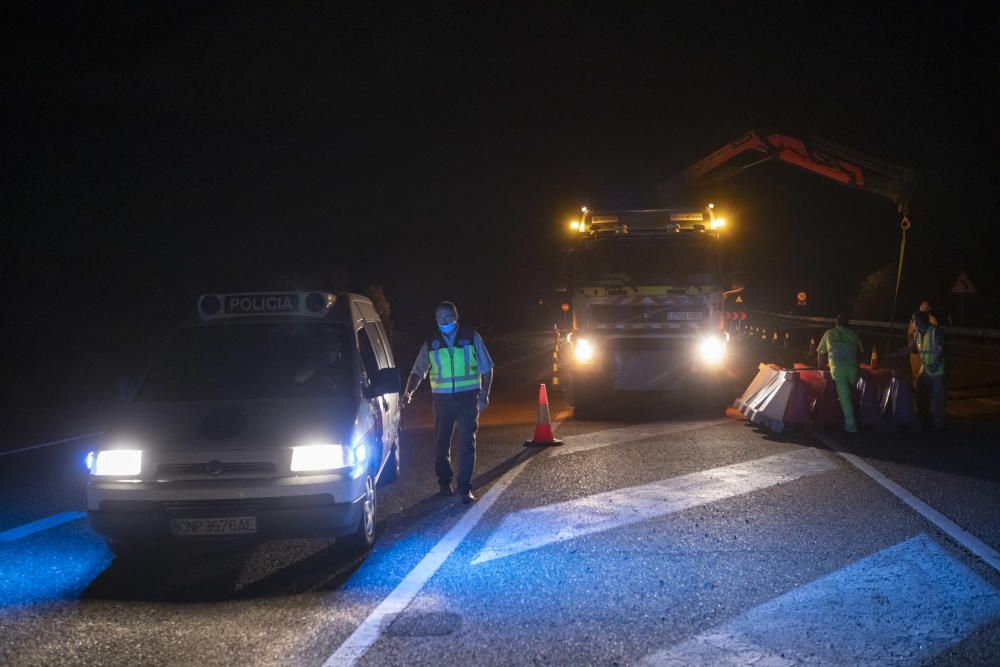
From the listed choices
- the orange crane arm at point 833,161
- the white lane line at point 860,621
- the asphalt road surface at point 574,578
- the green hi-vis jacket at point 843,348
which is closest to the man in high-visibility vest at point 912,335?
the green hi-vis jacket at point 843,348

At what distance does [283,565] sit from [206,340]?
6.83ft

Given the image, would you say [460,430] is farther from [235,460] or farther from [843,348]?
[843,348]

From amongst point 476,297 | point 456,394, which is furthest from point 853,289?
point 456,394

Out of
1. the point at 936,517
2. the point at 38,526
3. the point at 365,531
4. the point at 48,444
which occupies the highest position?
the point at 936,517

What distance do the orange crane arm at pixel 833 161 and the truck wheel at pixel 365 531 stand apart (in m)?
12.7

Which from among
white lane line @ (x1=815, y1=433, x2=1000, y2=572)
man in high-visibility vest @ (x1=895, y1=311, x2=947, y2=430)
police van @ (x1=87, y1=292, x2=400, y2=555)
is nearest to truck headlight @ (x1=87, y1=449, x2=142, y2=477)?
police van @ (x1=87, y1=292, x2=400, y2=555)

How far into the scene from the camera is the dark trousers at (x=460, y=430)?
869cm

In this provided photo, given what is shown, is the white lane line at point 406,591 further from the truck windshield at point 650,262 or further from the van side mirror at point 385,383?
the truck windshield at point 650,262

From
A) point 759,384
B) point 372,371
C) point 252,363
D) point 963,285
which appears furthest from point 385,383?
point 963,285

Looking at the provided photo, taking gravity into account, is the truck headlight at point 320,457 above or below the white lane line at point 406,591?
above

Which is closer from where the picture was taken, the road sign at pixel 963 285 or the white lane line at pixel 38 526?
the white lane line at pixel 38 526

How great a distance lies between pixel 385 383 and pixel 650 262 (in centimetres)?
858

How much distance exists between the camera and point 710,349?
49.6 feet

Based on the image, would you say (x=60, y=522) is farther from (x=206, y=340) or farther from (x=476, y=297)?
(x=476, y=297)
